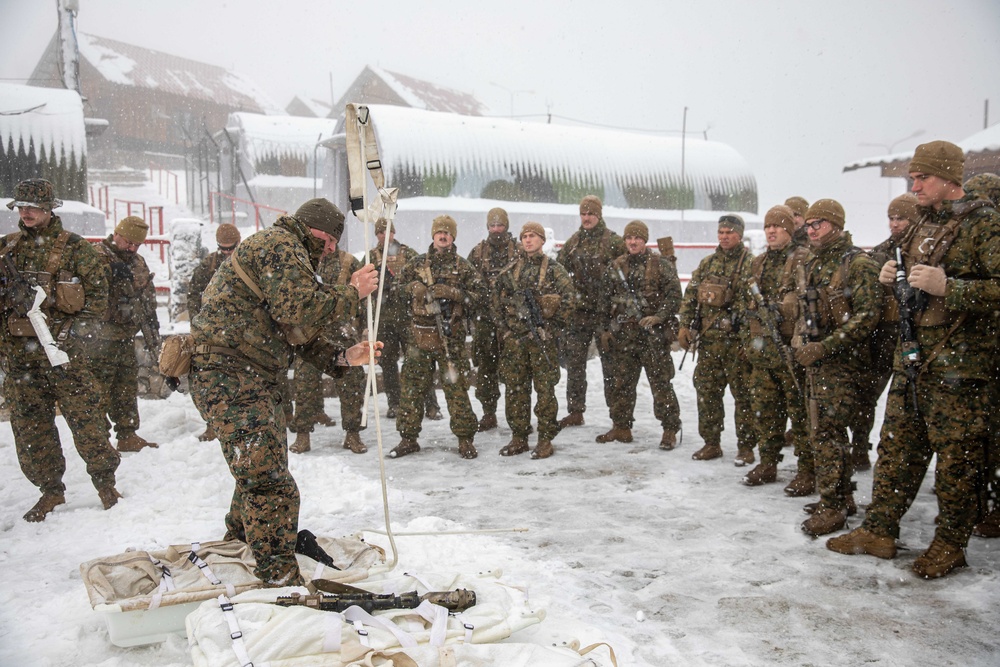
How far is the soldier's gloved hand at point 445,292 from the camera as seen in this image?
22.5ft

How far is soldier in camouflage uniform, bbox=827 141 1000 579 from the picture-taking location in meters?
3.93

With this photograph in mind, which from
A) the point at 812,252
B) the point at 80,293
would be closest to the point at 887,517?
the point at 812,252

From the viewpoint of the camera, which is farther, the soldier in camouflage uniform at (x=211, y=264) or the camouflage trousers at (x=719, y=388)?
the soldier in camouflage uniform at (x=211, y=264)

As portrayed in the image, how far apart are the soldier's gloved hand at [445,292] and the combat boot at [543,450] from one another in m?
1.64

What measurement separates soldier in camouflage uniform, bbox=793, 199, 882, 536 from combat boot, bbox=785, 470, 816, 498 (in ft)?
1.89

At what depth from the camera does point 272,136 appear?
23078 mm

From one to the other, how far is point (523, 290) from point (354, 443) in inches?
89.0

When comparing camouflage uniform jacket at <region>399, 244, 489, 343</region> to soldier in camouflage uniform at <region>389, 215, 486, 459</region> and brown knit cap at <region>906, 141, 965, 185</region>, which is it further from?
brown knit cap at <region>906, 141, 965, 185</region>

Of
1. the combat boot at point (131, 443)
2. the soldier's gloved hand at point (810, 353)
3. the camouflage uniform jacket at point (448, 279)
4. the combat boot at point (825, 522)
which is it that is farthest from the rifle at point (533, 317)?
the combat boot at point (131, 443)

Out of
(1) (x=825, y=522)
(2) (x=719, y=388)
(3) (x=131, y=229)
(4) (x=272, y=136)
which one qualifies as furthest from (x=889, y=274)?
(4) (x=272, y=136)

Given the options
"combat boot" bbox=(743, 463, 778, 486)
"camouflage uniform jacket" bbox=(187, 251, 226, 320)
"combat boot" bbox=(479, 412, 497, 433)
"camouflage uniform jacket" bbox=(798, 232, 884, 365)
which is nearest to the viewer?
"camouflage uniform jacket" bbox=(798, 232, 884, 365)

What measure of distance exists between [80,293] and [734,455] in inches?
230

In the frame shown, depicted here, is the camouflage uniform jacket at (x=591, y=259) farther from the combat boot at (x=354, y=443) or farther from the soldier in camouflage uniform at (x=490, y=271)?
the combat boot at (x=354, y=443)

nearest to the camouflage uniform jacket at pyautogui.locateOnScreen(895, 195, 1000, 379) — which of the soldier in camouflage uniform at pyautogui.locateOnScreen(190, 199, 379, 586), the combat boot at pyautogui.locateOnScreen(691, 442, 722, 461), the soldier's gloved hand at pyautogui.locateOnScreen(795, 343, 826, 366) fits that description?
the soldier's gloved hand at pyautogui.locateOnScreen(795, 343, 826, 366)
